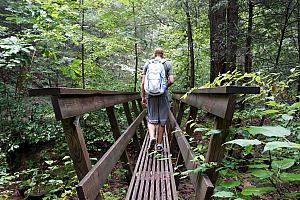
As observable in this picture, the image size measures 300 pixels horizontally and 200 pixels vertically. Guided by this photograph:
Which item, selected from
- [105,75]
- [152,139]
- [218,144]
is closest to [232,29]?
[152,139]

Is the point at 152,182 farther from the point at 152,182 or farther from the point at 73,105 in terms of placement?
the point at 73,105

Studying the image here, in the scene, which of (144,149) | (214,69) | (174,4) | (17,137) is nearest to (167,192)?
(144,149)

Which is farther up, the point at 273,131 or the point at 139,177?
the point at 273,131

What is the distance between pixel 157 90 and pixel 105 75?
509 cm

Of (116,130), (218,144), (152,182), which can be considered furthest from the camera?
(116,130)

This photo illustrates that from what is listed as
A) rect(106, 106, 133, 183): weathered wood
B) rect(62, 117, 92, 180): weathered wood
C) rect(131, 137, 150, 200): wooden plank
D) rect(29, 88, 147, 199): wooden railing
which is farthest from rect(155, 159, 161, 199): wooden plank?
rect(62, 117, 92, 180): weathered wood

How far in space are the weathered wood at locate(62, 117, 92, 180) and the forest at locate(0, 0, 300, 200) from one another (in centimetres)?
68

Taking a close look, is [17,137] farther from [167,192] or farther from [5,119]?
[167,192]

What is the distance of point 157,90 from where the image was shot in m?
4.09

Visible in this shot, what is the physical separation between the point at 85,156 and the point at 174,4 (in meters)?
7.87

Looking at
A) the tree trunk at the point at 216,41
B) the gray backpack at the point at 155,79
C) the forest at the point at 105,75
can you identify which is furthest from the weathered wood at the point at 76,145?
the tree trunk at the point at 216,41

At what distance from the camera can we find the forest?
3.37 meters

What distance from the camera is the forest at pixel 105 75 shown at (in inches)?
133

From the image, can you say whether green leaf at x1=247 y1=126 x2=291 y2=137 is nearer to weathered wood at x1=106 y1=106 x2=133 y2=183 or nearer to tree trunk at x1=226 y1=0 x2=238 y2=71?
weathered wood at x1=106 y1=106 x2=133 y2=183
